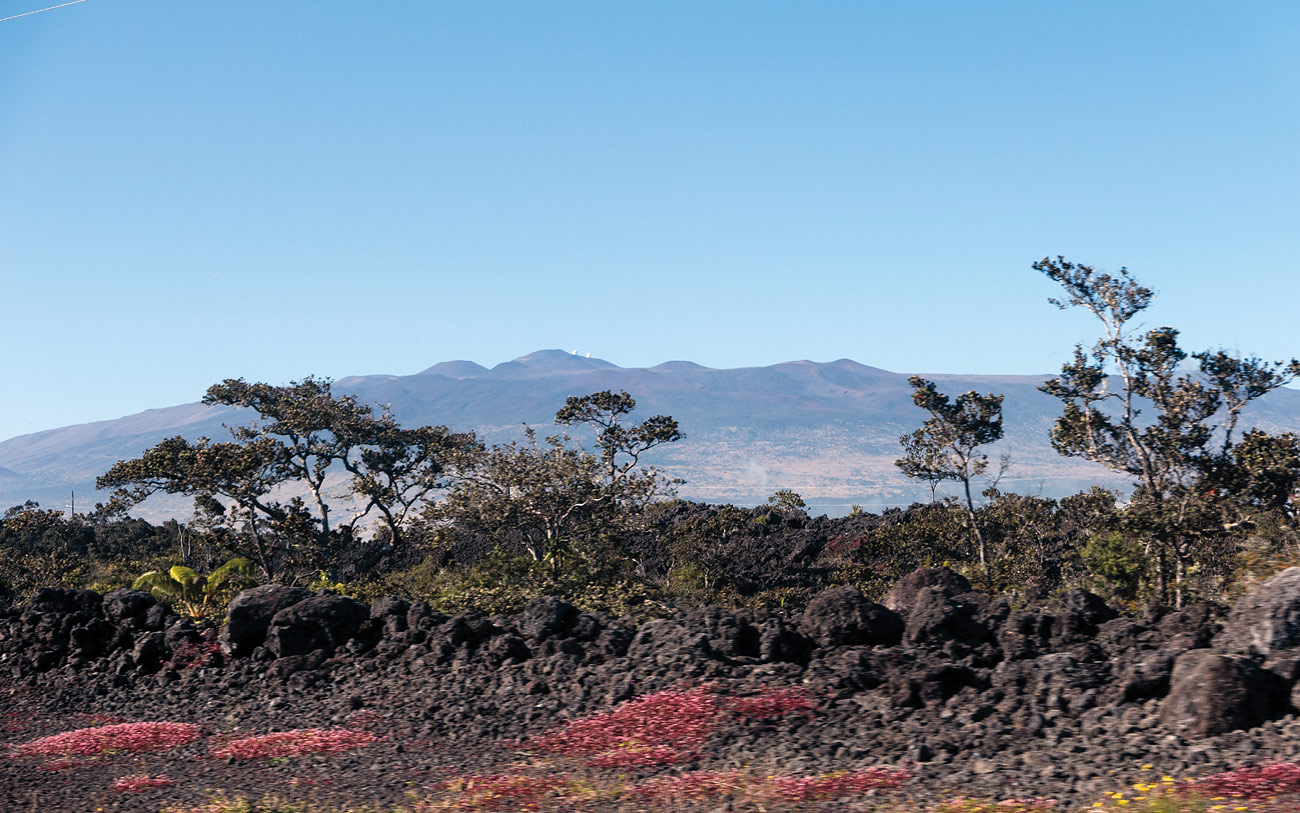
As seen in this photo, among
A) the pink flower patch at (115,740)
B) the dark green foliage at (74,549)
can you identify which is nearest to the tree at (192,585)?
the dark green foliage at (74,549)

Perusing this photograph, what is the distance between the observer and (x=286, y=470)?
143 ft

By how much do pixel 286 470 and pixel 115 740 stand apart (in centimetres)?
2957

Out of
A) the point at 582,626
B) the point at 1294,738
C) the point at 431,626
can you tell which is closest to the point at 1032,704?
the point at 1294,738

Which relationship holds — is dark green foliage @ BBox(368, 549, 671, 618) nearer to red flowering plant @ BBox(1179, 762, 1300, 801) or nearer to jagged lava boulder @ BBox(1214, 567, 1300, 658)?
jagged lava boulder @ BBox(1214, 567, 1300, 658)

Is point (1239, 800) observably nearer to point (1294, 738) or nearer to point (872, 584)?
point (1294, 738)

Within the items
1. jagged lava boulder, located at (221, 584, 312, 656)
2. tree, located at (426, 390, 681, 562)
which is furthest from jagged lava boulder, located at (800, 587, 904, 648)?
tree, located at (426, 390, 681, 562)

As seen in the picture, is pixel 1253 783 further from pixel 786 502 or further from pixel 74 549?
pixel 74 549

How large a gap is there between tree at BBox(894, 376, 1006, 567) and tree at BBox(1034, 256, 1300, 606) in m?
9.05

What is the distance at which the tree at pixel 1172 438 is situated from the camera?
26156mm

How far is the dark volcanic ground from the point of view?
37.6ft

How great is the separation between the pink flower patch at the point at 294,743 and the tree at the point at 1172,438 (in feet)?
59.1

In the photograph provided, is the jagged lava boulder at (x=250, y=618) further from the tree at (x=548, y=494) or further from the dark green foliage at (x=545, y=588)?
the tree at (x=548, y=494)

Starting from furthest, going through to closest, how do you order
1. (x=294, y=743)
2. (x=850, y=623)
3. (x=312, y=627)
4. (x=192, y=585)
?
(x=192, y=585), (x=312, y=627), (x=850, y=623), (x=294, y=743)

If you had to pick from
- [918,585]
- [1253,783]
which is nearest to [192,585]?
[918,585]
